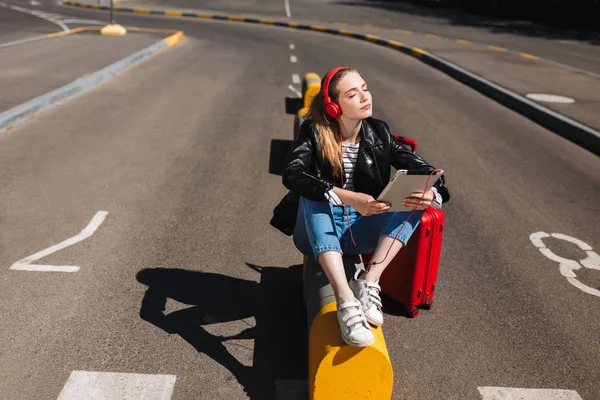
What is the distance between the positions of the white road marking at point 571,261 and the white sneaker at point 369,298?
2.40 m

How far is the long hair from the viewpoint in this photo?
4.13 m

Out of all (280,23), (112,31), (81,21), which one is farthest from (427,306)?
(280,23)

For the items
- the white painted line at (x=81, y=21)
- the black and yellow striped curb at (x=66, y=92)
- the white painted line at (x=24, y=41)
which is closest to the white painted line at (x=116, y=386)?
the black and yellow striped curb at (x=66, y=92)

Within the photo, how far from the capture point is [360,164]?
4.26 m

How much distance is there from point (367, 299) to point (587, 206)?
4712 millimetres

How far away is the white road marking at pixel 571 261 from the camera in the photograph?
18.2ft

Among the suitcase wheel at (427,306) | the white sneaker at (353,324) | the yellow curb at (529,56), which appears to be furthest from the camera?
the yellow curb at (529,56)

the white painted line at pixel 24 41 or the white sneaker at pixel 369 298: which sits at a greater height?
the white sneaker at pixel 369 298

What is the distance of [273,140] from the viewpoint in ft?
32.3

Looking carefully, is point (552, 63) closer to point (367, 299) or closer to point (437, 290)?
point (437, 290)

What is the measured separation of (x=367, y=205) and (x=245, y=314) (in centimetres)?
134

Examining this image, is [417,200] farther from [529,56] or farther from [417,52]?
[529,56]

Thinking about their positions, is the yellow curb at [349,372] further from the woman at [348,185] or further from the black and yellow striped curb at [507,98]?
the black and yellow striped curb at [507,98]

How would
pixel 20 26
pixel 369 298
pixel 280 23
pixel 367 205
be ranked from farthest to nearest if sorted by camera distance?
pixel 280 23 → pixel 20 26 → pixel 367 205 → pixel 369 298
